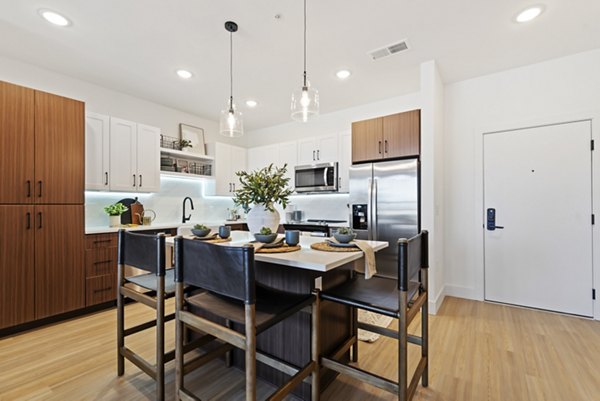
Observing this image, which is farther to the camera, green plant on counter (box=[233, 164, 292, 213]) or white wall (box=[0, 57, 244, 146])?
white wall (box=[0, 57, 244, 146])

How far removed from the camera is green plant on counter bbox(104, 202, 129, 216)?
Result: 3.44 meters

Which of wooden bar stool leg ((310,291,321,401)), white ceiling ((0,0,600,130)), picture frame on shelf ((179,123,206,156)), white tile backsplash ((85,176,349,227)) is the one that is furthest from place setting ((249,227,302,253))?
picture frame on shelf ((179,123,206,156))

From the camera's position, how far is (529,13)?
2.28 metres

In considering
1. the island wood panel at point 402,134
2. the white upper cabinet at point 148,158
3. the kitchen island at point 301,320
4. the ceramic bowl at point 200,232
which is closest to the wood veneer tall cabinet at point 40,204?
the white upper cabinet at point 148,158

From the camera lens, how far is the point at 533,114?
3.10 meters

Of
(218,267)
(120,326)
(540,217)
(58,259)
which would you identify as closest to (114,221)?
(58,259)

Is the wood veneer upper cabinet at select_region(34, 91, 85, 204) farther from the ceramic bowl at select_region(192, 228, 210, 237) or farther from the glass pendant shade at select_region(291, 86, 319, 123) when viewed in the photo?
the glass pendant shade at select_region(291, 86, 319, 123)

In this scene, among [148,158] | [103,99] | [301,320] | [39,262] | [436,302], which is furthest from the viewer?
[148,158]

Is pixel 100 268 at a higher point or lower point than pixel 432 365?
higher

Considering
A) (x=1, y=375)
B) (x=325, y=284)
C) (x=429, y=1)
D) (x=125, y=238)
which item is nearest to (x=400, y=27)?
(x=429, y=1)

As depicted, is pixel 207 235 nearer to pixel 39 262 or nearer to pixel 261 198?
pixel 261 198

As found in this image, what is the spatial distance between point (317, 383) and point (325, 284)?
534 mm

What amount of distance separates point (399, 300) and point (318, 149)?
3468 mm

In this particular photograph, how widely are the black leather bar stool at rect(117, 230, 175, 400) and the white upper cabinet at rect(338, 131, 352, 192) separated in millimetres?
2888
